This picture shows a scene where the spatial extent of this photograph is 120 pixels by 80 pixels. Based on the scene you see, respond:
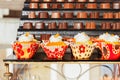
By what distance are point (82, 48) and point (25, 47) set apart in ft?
0.79

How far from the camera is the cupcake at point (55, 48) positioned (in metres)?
1.22

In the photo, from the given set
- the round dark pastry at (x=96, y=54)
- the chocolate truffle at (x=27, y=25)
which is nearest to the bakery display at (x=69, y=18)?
the chocolate truffle at (x=27, y=25)

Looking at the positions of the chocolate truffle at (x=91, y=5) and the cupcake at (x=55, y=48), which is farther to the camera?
the chocolate truffle at (x=91, y=5)

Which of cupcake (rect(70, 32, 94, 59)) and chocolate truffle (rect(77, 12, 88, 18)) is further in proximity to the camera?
chocolate truffle (rect(77, 12, 88, 18))

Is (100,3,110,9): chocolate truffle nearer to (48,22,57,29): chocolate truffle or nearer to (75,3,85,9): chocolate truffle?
(75,3,85,9): chocolate truffle

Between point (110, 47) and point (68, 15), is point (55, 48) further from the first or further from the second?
point (68, 15)

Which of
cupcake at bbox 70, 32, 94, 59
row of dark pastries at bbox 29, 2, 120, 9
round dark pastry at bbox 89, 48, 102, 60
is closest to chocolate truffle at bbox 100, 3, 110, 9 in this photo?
row of dark pastries at bbox 29, 2, 120, 9

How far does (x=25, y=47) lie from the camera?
1.24 meters

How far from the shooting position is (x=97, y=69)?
1.35 meters

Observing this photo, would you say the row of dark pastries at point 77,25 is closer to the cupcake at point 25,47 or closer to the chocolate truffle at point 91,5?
the chocolate truffle at point 91,5

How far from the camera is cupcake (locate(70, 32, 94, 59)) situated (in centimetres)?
122

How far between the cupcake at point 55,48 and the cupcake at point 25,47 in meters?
0.05

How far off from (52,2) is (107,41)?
2487mm

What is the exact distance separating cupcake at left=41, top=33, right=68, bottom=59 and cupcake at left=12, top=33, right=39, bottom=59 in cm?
5
